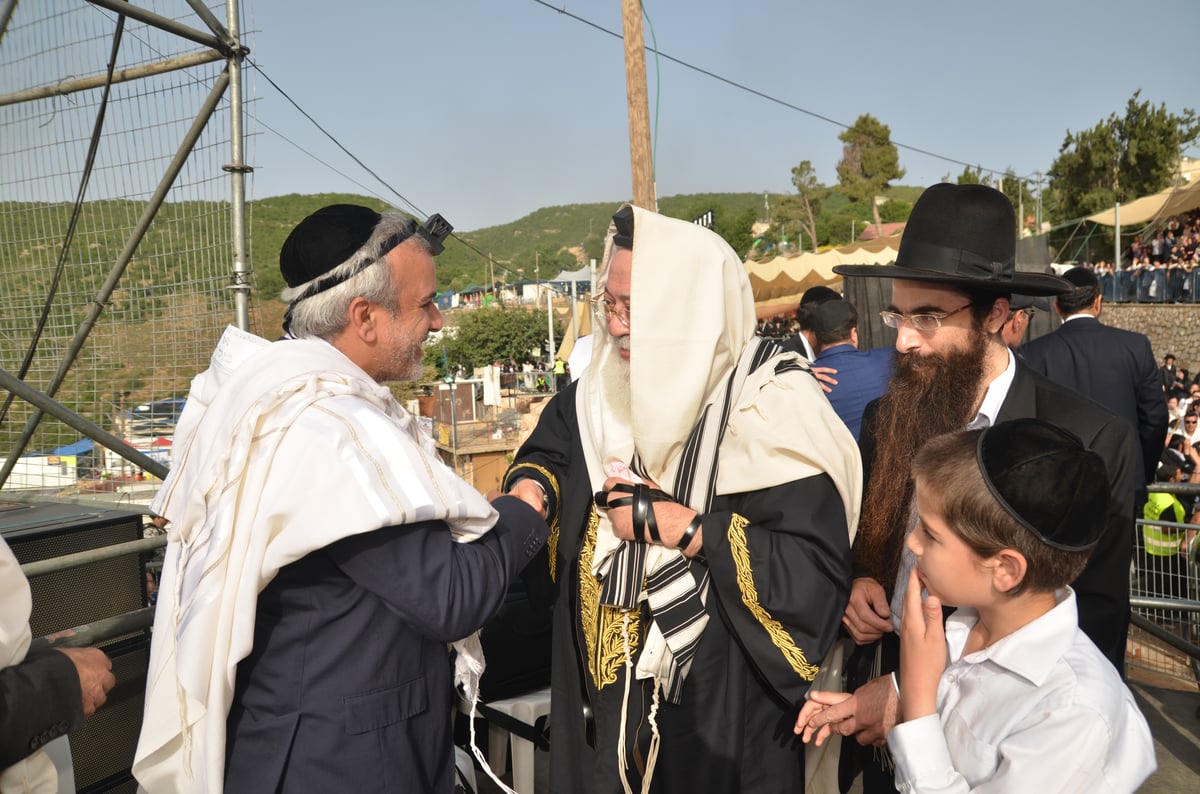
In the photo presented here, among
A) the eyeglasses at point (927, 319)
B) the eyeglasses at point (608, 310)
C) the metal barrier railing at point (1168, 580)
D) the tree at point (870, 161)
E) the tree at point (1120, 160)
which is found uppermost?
the tree at point (870, 161)

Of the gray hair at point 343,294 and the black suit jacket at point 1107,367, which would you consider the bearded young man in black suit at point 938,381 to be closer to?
the gray hair at point 343,294

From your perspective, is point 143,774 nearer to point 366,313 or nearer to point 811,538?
point 366,313

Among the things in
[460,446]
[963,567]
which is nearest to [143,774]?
[963,567]

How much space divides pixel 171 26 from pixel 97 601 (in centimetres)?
256

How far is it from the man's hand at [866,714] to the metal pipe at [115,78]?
3755mm

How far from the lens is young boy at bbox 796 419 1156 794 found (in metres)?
1.38

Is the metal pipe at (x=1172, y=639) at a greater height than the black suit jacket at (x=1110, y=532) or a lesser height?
lesser

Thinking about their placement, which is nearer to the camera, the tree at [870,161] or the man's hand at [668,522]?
the man's hand at [668,522]

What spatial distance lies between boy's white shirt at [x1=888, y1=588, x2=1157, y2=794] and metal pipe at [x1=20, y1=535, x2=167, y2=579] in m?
2.23

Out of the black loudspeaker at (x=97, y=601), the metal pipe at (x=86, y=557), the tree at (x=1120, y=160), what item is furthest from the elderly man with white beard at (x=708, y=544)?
the tree at (x=1120, y=160)

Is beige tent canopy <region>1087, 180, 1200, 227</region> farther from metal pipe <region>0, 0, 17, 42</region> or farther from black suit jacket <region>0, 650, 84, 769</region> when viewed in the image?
black suit jacket <region>0, 650, 84, 769</region>

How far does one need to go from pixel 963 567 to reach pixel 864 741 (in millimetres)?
663

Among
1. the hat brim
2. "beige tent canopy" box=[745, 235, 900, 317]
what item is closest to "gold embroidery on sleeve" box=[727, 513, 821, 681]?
the hat brim

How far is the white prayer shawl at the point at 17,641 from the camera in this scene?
166 cm
